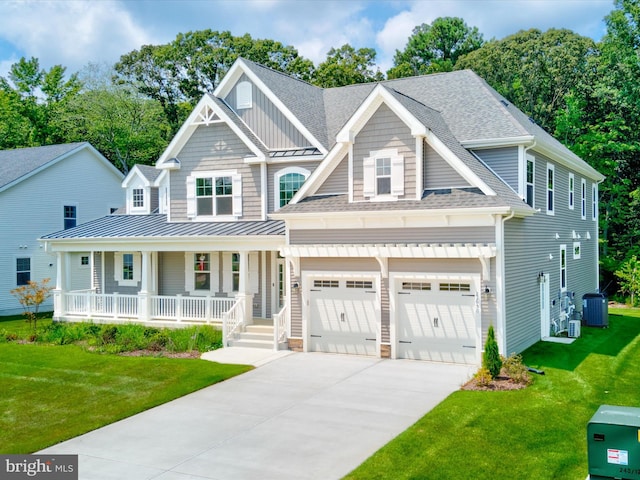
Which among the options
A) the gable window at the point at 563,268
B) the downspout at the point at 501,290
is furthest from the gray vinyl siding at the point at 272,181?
the gable window at the point at 563,268

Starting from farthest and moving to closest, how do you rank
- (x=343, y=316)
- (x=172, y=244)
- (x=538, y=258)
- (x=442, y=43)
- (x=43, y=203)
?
1. (x=442, y=43)
2. (x=43, y=203)
3. (x=172, y=244)
4. (x=538, y=258)
5. (x=343, y=316)

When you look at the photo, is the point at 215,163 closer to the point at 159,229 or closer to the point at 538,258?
the point at 159,229

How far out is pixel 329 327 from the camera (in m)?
17.7

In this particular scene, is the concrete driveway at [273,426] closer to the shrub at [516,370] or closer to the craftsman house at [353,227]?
the shrub at [516,370]

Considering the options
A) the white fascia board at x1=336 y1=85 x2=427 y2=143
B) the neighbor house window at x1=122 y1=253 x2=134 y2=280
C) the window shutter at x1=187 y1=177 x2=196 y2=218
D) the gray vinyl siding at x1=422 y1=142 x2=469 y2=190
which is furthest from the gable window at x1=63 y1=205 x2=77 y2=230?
the gray vinyl siding at x1=422 y1=142 x2=469 y2=190

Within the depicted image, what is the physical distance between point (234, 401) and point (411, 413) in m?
3.78

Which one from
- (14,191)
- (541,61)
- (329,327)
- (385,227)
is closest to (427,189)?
(385,227)

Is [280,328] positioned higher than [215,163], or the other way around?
[215,163]

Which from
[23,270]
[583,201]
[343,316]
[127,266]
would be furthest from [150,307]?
[583,201]

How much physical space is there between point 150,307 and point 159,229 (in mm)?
2879

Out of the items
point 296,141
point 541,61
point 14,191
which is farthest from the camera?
point 541,61

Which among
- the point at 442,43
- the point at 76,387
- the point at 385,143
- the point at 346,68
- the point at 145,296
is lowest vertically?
the point at 76,387

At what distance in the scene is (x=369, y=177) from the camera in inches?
674

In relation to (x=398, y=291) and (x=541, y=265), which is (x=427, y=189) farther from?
(x=541, y=265)
